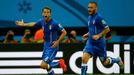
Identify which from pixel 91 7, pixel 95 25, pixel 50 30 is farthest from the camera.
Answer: pixel 50 30

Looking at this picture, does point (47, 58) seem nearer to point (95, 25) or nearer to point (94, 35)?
point (94, 35)

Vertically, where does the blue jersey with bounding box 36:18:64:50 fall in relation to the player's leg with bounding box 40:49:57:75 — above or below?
above

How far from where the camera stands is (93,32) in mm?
14875

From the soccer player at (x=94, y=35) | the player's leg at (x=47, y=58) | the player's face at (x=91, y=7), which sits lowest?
the player's leg at (x=47, y=58)

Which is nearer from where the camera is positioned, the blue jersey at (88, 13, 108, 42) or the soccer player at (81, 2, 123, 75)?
the soccer player at (81, 2, 123, 75)

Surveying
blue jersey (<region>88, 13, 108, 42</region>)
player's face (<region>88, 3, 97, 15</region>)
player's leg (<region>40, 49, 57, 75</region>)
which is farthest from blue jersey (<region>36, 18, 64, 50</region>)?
player's face (<region>88, 3, 97, 15</region>)

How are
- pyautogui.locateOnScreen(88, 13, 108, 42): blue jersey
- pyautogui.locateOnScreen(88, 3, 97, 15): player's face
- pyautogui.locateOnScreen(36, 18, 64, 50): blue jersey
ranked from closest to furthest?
1. pyautogui.locateOnScreen(88, 3, 97, 15): player's face
2. pyautogui.locateOnScreen(88, 13, 108, 42): blue jersey
3. pyautogui.locateOnScreen(36, 18, 64, 50): blue jersey

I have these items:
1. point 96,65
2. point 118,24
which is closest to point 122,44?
point 96,65

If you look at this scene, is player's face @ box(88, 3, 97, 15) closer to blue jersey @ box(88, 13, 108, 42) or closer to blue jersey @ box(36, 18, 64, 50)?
blue jersey @ box(88, 13, 108, 42)

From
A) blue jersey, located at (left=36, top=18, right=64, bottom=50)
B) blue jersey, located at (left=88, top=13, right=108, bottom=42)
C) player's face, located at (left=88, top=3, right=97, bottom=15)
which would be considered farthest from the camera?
blue jersey, located at (left=36, top=18, right=64, bottom=50)

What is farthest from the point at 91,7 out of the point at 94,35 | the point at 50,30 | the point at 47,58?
the point at 47,58

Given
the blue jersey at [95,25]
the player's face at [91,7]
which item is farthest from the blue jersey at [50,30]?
the player's face at [91,7]

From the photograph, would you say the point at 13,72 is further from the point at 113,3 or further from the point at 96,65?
the point at 113,3

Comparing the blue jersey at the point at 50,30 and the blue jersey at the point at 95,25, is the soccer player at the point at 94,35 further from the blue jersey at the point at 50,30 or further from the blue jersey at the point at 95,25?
the blue jersey at the point at 50,30
